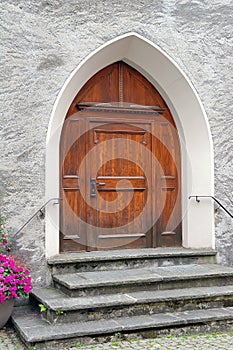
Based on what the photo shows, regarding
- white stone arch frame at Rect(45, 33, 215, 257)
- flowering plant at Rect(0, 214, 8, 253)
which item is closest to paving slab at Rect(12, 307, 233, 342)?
→ flowering plant at Rect(0, 214, 8, 253)

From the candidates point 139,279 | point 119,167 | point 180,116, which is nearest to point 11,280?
point 139,279

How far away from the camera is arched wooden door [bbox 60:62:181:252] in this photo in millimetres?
5855

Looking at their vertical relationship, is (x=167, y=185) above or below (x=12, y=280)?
above

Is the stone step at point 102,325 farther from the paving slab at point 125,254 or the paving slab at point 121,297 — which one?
the paving slab at point 125,254

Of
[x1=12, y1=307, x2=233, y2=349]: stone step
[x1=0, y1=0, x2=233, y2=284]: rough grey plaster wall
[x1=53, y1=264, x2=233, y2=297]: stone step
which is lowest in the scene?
[x1=12, y1=307, x2=233, y2=349]: stone step

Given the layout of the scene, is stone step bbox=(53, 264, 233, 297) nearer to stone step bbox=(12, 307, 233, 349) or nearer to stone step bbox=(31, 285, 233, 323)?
stone step bbox=(31, 285, 233, 323)

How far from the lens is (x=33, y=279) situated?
203 inches

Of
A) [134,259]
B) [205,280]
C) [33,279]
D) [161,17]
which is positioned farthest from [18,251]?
[161,17]

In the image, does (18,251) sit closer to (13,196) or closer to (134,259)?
(13,196)

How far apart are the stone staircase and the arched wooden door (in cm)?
48

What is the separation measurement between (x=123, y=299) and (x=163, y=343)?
0.56 metres

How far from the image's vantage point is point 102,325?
4.28 meters

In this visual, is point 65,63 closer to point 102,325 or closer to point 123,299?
point 123,299

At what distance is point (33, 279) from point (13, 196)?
36.6 inches
